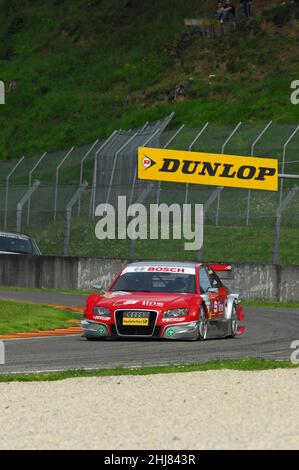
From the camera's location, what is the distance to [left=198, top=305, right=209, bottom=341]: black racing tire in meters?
18.7

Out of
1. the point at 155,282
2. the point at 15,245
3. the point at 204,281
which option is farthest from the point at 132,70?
the point at 155,282

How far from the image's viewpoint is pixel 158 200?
34719mm

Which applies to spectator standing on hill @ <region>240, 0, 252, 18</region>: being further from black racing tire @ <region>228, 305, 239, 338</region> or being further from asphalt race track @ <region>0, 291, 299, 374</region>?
black racing tire @ <region>228, 305, 239, 338</region>

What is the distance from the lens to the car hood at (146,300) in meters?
18.2

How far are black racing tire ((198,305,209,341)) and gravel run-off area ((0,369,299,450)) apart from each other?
5.43 metres

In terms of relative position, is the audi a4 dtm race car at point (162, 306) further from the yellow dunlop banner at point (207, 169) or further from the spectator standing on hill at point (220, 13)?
the spectator standing on hill at point (220, 13)

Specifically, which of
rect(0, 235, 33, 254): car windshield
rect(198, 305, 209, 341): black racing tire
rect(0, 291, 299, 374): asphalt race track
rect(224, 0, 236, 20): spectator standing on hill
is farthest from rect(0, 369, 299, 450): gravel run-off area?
rect(224, 0, 236, 20): spectator standing on hill

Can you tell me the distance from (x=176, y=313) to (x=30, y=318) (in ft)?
14.9

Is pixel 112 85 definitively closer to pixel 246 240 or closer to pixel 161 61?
pixel 161 61

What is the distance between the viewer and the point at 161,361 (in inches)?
594

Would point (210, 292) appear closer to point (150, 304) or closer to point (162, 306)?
point (162, 306)

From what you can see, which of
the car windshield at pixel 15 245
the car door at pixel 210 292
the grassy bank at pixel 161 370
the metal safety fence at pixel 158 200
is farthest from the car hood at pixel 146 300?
the car windshield at pixel 15 245

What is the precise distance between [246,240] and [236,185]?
206 cm

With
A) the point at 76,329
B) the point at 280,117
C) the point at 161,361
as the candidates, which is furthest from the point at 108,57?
the point at 161,361
